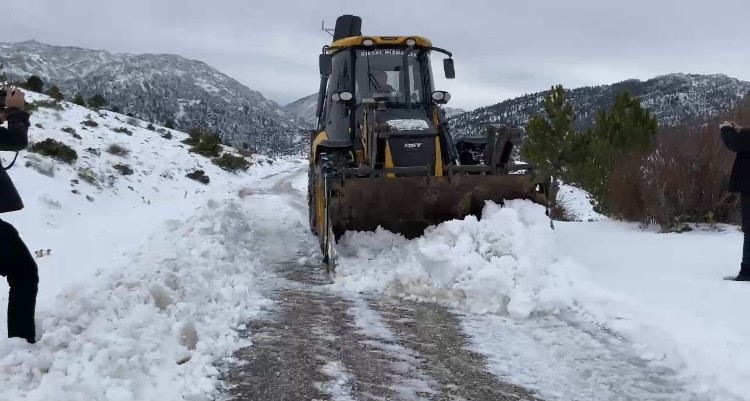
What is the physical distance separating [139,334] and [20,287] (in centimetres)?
73

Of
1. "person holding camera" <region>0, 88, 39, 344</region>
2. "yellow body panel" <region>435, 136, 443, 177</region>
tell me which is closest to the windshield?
"yellow body panel" <region>435, 136, 443, 177</region>

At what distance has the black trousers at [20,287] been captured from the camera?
3324 mm

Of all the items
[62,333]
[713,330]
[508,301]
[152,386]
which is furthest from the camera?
[508,301]

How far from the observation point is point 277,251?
26.7 ft

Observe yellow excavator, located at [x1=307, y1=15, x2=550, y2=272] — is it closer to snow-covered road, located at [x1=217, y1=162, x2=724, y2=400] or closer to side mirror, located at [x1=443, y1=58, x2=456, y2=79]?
side mirror, located at [x1=443, y1=58, x2=456, y2=79]

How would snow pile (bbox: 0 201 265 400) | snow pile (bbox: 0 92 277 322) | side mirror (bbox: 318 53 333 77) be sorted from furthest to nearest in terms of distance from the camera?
1. side mirror (bbox: 318 53 333 77)
2. snow pile (bbox: 0 92 277 322)
3. snow pile (bbox: 0 201 265 400)

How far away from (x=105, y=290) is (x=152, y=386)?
139cm

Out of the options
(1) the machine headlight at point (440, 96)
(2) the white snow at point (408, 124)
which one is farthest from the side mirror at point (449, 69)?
(2) the white snow at point (408, 124)

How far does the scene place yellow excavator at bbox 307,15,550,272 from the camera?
6730 millimetres

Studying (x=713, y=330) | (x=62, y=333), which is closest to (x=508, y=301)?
(x=713, y=330)

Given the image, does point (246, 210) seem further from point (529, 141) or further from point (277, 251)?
point (529, 141)

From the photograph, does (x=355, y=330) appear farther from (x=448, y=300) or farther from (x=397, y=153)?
(x=397, y=153)

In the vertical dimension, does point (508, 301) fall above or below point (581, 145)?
below

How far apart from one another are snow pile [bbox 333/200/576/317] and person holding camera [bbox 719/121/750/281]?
154 centimetres
